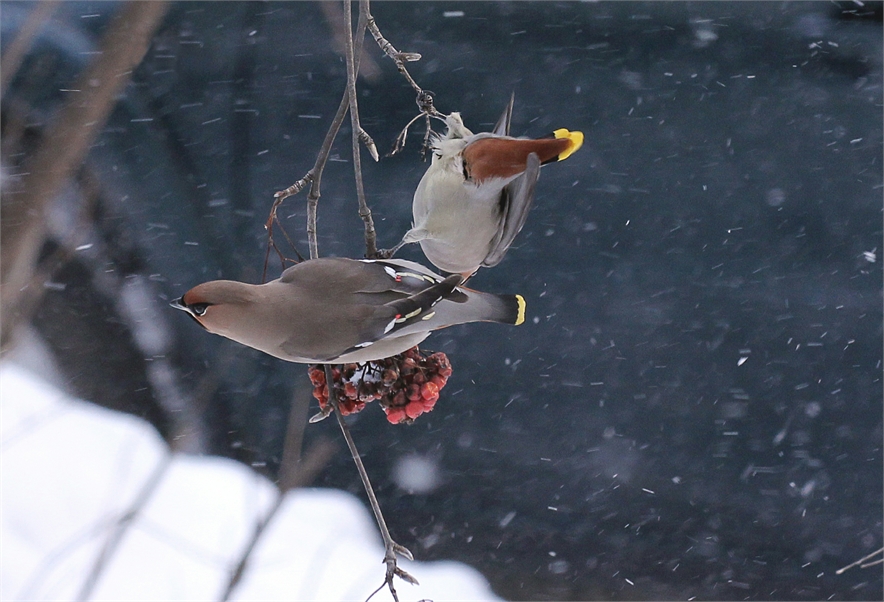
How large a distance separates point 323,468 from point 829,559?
69.3 inches

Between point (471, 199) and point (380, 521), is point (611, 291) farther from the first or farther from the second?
point (380, 521)

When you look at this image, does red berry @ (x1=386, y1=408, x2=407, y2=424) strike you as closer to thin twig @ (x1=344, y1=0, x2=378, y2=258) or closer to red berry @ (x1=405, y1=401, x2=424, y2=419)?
red berry @ (x1=405, y1=401, x2=424, y2=419)

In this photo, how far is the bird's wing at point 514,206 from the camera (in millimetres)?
890

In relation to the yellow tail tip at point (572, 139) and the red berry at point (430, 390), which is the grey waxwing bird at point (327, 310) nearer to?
the red berry at point (430, 390)

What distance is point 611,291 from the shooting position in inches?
112

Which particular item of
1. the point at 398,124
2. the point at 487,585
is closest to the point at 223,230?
the point at 398,124

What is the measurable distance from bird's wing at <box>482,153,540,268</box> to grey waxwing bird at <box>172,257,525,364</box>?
87 mm

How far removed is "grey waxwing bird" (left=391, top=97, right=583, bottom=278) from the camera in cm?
96

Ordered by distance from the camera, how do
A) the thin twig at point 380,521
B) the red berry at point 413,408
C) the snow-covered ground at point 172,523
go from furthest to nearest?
the snow-covered ground at point 172,523
the red berry at point 413,408
the thin twig at point 380,521

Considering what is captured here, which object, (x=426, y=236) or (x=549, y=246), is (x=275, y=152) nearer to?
(x=549, y=246)

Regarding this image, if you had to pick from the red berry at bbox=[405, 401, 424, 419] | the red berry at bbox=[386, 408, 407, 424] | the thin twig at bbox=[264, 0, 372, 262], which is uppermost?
the thin twig at bbox=[264, 0, 372, 262]

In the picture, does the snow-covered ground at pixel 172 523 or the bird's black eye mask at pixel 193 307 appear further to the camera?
the snow-covered ground at pixel 172 523

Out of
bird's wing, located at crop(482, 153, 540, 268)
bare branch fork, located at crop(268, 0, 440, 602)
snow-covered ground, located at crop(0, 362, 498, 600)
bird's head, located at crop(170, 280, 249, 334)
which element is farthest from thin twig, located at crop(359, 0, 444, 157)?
snow-covered ground, located at crop(0, 362, 498, 600)

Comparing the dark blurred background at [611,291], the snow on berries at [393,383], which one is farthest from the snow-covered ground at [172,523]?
the snow on berries at [393,383]
